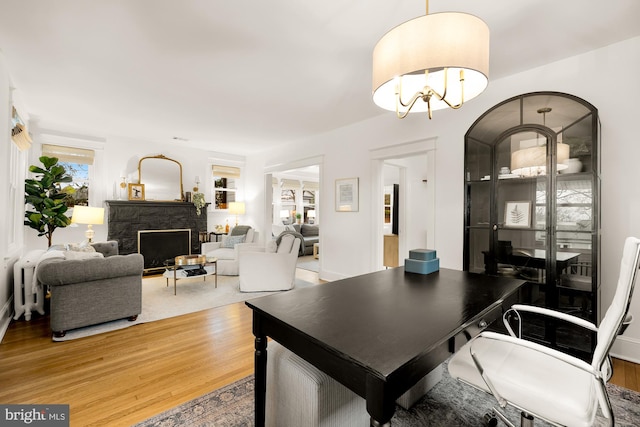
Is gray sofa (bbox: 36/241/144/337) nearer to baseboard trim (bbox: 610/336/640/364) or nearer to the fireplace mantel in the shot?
the fireplace mantel

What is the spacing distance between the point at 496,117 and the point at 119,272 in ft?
13.0

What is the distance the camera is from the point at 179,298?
3.80 metres

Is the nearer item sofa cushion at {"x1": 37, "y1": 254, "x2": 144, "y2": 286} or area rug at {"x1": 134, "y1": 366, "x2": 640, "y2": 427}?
area rug at {"x1": 134, "y1": 366, "x2": 640, "y2": 427}

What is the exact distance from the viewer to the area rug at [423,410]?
1.61m

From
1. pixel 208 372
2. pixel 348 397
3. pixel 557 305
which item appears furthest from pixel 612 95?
pixel 208 372

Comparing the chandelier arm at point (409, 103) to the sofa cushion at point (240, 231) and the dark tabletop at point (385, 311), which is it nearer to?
the dark tabletop at point (385, 311)

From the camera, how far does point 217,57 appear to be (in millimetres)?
2588

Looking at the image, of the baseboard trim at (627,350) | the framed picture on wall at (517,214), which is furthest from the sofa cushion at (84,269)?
the baseboard trim at (627,350)

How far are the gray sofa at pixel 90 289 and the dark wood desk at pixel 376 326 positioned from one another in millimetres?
2220

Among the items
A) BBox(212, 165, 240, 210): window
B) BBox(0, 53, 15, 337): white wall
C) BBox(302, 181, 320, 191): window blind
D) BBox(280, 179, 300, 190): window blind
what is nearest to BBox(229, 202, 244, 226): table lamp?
BBox(212, 165, 240, 210): window

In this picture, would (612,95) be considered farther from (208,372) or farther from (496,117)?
(208,372)

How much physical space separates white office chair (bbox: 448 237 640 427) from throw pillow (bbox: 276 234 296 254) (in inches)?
121

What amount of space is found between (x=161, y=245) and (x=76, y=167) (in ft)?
6.38

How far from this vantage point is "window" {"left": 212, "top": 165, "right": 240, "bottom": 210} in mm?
6629
